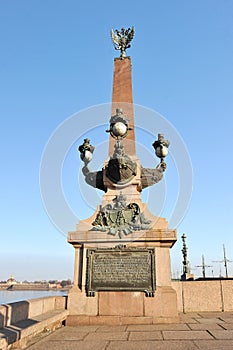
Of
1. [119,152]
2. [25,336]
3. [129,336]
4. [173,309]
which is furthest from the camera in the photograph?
[119,152]

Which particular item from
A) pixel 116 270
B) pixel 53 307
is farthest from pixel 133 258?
pixel 53 307

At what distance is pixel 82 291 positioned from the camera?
27.1 feet

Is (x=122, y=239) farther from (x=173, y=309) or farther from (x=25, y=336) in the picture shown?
(x=25, y=336)

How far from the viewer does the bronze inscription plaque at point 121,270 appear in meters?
8.01

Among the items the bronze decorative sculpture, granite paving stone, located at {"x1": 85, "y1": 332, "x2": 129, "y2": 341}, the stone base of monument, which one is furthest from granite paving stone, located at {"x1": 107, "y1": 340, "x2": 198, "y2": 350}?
the bronze decorative sculpture

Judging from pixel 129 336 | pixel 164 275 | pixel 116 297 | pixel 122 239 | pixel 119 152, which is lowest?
pixel 129 336

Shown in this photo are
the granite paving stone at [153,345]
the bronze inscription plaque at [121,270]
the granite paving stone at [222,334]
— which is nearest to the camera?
the granite paving stone at [153,345]

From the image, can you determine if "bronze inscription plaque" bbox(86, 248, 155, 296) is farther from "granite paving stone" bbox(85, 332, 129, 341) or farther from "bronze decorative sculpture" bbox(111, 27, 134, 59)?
"bronze decorative sculpture" bbox(111, 27, 134, 59)

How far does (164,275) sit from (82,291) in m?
2.28

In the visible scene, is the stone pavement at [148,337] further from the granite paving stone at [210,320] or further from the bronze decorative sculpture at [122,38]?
the bronze decorative sculpture at [122,38]

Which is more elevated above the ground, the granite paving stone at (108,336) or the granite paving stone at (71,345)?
the granite paving stone at (71,345)

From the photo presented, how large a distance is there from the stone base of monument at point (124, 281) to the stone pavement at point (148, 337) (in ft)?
1.52

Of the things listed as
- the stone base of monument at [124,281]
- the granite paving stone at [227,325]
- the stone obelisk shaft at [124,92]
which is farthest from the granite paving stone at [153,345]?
the stone obelisk shaft at [124,92]

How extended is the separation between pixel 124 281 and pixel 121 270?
0.30m
